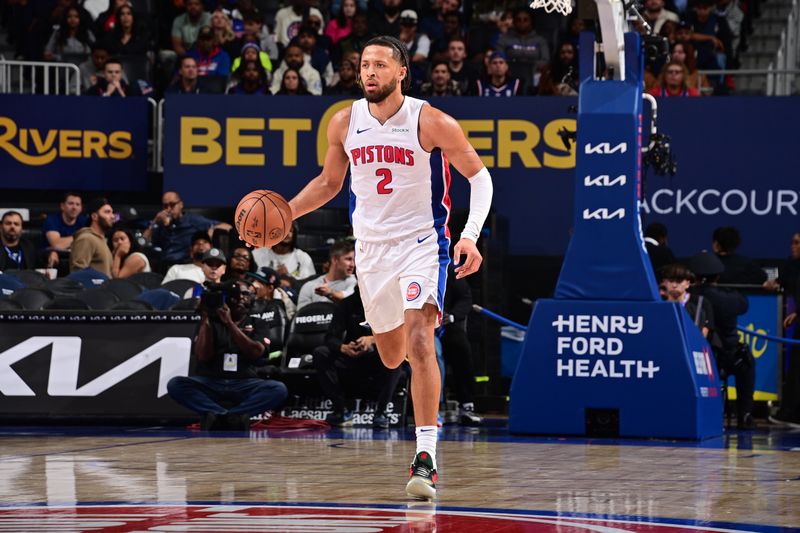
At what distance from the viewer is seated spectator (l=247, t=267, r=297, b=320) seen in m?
12.3

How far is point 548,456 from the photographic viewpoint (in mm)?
8680

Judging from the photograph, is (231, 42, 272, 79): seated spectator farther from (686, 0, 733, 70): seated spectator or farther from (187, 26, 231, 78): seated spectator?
(686, 0, 733, 70): seated spectator

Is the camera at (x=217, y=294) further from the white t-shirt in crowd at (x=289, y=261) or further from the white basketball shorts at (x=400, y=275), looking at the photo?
the white basketball shorts at (x=400, y=275)

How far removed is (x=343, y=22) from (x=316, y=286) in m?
6.72

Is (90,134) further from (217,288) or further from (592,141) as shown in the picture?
(592,141)

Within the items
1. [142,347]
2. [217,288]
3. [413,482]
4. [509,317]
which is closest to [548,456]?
[413,482]

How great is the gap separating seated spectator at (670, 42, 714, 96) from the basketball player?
9511mm

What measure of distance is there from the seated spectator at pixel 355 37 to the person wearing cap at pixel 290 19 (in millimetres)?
645

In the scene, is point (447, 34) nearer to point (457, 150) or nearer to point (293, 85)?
point (293, 85)

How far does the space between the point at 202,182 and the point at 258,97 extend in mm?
1195

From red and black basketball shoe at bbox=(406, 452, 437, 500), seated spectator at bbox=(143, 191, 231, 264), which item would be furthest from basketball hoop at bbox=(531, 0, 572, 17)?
seated spectator at bbox=(143, 191, 231, 264)

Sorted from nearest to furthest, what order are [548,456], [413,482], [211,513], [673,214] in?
1. [211,513]
2. [413,482]
3. [548,456]
4. [673,214]

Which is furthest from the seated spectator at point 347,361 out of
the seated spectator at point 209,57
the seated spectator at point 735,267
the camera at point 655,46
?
the seated spectator at point 209,57

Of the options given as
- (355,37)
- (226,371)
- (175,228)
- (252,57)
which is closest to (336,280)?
(226,371)
